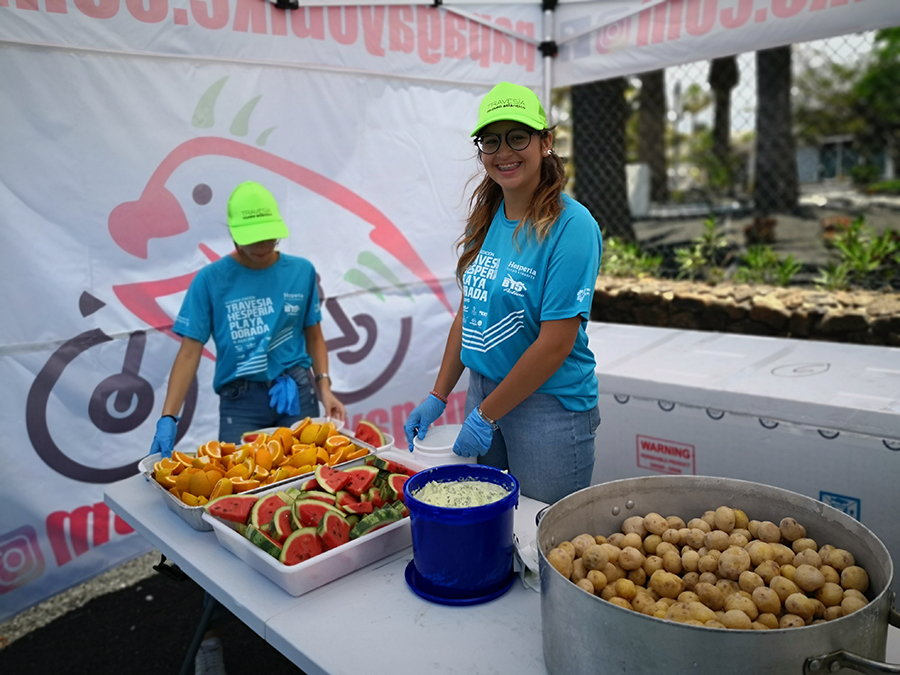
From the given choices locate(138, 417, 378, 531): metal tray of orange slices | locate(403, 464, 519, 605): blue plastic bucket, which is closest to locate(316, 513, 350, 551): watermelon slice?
A: locate(403, 464, 519, 605): blue plastic bucket

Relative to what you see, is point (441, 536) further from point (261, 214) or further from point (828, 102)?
point (828, 102)

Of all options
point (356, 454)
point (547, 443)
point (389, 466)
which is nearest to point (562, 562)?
point (389, 466)

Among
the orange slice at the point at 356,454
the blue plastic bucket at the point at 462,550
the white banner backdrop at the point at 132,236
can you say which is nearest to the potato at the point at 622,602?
the blue plastic bucket at the point at 462,550

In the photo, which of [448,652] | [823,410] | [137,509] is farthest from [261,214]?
[823,410]

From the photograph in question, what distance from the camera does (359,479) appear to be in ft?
6.03

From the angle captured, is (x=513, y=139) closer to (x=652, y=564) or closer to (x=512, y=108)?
(x=512, y=108)

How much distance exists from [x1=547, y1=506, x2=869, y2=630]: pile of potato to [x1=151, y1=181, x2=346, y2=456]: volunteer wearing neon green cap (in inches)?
66.7

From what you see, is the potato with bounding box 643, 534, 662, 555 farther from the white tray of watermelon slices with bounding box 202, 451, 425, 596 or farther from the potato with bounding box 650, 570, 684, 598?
the white tray of watermelon slices with bounding box 202, 451, 425, 596

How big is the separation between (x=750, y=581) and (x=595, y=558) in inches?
10.8

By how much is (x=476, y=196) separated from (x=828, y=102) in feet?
140

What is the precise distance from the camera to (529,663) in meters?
1.29

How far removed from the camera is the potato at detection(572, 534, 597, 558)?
1355mm

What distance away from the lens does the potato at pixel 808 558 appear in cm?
126

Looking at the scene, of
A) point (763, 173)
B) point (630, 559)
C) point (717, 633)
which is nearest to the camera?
point (717, 633)
